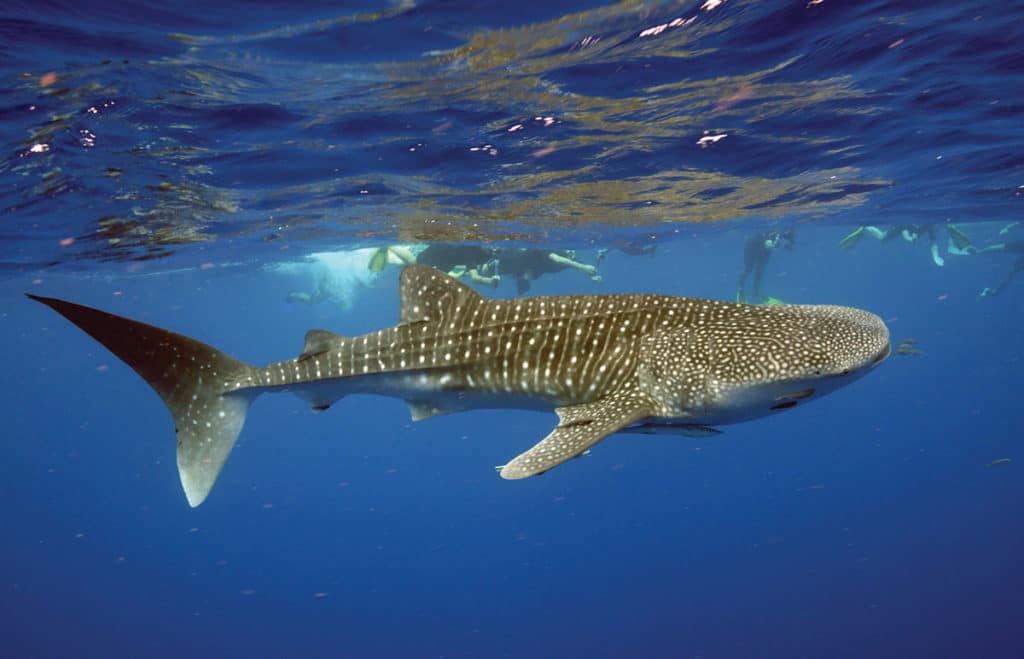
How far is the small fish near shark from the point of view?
13.8ft

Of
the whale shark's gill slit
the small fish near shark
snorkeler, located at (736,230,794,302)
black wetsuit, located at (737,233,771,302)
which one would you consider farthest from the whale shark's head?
black wetsuit, located at (737,233,771,302)

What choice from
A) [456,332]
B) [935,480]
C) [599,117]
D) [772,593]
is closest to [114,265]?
[599,117]

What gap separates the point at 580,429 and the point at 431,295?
2327 mm

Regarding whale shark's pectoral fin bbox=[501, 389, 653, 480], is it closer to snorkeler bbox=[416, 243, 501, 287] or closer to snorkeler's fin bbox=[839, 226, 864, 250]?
snorkeler bbox=[416, 243, 501, 287]

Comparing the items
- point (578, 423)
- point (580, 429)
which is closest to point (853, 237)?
point (578, 423)

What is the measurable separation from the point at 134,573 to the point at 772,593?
1973 inches

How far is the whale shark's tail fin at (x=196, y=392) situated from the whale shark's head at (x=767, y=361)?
4.14 meters

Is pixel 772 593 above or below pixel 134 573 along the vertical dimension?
above

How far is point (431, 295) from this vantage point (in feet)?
18.9

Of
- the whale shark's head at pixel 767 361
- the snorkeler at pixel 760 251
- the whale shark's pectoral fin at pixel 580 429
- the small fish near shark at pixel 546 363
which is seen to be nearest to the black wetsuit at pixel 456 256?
the snorkeler at pixel 760 251

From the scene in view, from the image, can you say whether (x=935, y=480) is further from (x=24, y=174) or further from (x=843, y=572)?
(x=24, y=174)

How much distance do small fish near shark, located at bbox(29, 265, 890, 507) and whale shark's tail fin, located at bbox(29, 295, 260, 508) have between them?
0.01 meters

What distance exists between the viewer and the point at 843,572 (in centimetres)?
3312

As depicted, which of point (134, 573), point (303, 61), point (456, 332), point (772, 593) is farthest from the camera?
point (134, 573)
